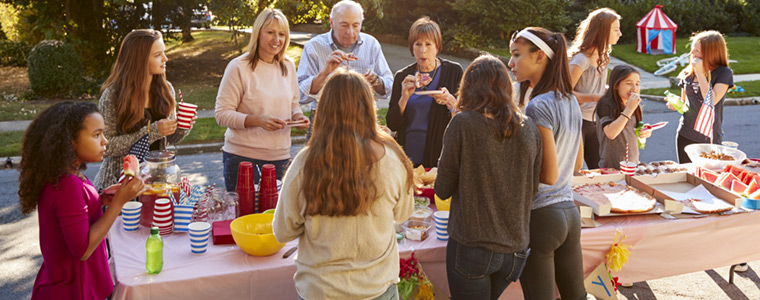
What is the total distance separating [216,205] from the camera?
3418 millimetres

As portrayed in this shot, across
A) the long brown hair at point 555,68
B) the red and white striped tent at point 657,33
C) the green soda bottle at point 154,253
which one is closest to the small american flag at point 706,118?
the long brown hair at point 555,68

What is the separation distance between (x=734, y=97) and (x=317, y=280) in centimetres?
1294

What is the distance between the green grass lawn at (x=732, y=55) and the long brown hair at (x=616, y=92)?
12079mm

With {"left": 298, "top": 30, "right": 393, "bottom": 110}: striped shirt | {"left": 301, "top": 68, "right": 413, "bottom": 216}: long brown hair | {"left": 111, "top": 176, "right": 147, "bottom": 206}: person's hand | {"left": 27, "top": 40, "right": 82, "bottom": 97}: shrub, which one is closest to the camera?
{"left": 301, "top": 68, "right": 413, "bottom": 216}: long brown hair

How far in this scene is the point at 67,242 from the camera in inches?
99.0

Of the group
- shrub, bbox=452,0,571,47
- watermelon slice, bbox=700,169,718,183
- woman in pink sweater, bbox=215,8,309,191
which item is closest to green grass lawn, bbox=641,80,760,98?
shrub, bbox=452,0,571,47

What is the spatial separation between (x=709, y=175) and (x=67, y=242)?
421cm

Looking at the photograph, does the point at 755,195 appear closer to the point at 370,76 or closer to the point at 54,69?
the point at 370,76

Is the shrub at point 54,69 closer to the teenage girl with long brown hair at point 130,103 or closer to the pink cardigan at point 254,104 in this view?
the teenage girl with long brown hair at point 130,103

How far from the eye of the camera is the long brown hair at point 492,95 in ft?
8.91

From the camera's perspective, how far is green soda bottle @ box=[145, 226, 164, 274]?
2.81 metres

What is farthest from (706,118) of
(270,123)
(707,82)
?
(270,123)

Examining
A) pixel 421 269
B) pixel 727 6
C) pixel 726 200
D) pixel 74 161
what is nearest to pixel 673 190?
pixel 726 200

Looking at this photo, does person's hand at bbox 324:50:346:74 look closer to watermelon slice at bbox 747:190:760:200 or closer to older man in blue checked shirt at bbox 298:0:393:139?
older man in blue checked shirt at bbox 298:0:393:139
